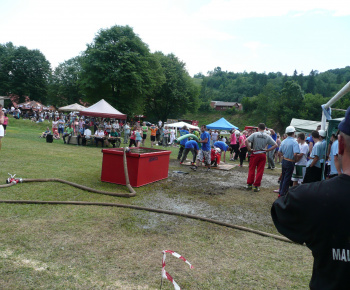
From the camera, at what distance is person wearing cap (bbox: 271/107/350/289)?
4.25 feet

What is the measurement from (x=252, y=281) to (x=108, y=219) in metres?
2.95

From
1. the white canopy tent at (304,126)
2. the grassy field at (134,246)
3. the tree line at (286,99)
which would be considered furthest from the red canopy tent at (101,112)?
the tree line at (286,99)

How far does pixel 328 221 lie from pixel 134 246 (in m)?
3.45

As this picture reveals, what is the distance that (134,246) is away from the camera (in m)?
4.27

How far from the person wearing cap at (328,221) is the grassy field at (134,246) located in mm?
2192

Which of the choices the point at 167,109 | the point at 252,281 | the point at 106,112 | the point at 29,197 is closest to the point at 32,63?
the point at 167,109

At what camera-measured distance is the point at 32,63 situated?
64438mm

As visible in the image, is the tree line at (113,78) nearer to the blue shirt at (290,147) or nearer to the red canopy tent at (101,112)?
the red canopy tent at (101,112)

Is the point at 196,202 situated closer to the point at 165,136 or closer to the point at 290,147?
the point at 290,147

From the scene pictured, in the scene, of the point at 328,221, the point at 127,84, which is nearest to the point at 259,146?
the point at 328,221

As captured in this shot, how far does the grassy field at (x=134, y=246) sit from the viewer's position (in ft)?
11.0

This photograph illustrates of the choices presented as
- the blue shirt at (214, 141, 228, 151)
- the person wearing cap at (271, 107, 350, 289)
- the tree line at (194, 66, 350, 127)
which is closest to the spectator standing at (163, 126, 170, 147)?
the blue shirt at (214, 141, 228, 151)

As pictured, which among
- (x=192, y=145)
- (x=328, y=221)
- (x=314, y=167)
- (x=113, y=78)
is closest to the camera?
(x=328, y=221)

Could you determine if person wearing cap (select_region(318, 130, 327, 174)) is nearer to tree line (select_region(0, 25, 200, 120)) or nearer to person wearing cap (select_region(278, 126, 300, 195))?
person wearing cap (select_region(278, 126, 300, 195))
